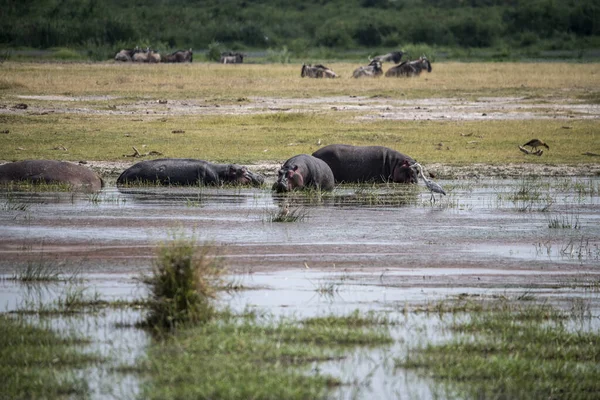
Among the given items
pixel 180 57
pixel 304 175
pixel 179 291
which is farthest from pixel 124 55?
pixel 179 291

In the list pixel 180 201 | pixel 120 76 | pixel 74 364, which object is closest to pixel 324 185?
pixel 180 201

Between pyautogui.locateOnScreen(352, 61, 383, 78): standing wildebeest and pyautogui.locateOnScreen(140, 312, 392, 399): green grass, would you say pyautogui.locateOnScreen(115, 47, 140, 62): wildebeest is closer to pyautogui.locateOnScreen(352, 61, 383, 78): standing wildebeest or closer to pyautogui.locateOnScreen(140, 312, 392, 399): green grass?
pyautogui.locateOnScreen(352, 61, 383, 78): standing wildebeest

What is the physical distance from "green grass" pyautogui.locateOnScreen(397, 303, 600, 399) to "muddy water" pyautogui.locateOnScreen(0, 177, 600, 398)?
24 cm

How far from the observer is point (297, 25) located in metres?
82.6

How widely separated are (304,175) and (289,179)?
0.94 feet

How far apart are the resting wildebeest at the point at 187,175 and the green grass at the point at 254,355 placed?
333 inches

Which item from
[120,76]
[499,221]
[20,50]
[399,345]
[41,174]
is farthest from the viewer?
[20,50]

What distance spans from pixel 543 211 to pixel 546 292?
5.34 m

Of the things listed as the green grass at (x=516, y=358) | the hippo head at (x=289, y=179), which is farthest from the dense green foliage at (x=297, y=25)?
the green grass at (x=516, y=358)

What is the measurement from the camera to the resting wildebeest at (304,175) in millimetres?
15305

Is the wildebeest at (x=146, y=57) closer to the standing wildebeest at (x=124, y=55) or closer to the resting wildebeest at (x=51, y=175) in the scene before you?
the standing wildebeest at (x=124, y=55)

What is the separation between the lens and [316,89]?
3528cm

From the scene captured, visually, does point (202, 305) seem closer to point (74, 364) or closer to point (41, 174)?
point (74, 364)

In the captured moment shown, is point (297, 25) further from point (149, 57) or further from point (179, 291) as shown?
point (179, 291)
